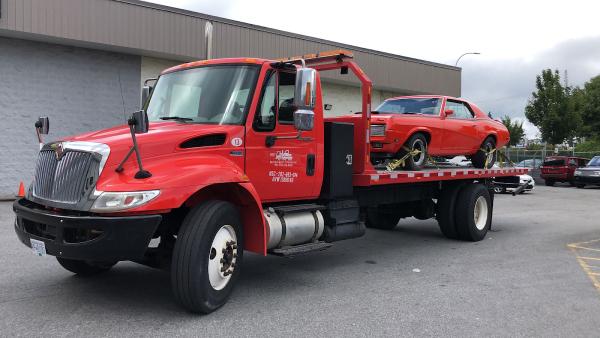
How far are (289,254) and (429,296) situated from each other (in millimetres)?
1602

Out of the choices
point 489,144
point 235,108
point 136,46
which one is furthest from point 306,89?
point 136,46

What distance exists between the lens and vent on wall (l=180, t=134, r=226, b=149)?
4934 mm

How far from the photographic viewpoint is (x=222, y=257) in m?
4.97

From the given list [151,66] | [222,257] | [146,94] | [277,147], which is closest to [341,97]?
[151,66]

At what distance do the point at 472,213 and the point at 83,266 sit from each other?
21.2 ft

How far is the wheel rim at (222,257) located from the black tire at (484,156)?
256 inches

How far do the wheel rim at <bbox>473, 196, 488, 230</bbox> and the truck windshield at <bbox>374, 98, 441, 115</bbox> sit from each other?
6.37ft

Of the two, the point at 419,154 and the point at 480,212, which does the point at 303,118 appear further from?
the point at 480,212

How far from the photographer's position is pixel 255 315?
4.86 m

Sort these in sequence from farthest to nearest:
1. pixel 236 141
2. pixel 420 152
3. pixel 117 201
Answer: pixel 420 152 < pixel 236 141 < pixel 117 201

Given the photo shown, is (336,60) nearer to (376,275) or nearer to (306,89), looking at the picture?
(306,89)

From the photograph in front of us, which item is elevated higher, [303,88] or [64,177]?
[303,88]

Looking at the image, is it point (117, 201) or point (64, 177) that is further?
point (64, 177)

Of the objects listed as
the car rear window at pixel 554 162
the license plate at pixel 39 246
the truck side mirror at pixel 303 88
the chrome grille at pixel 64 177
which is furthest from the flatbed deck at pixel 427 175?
the car rear window at pixel 554 162
